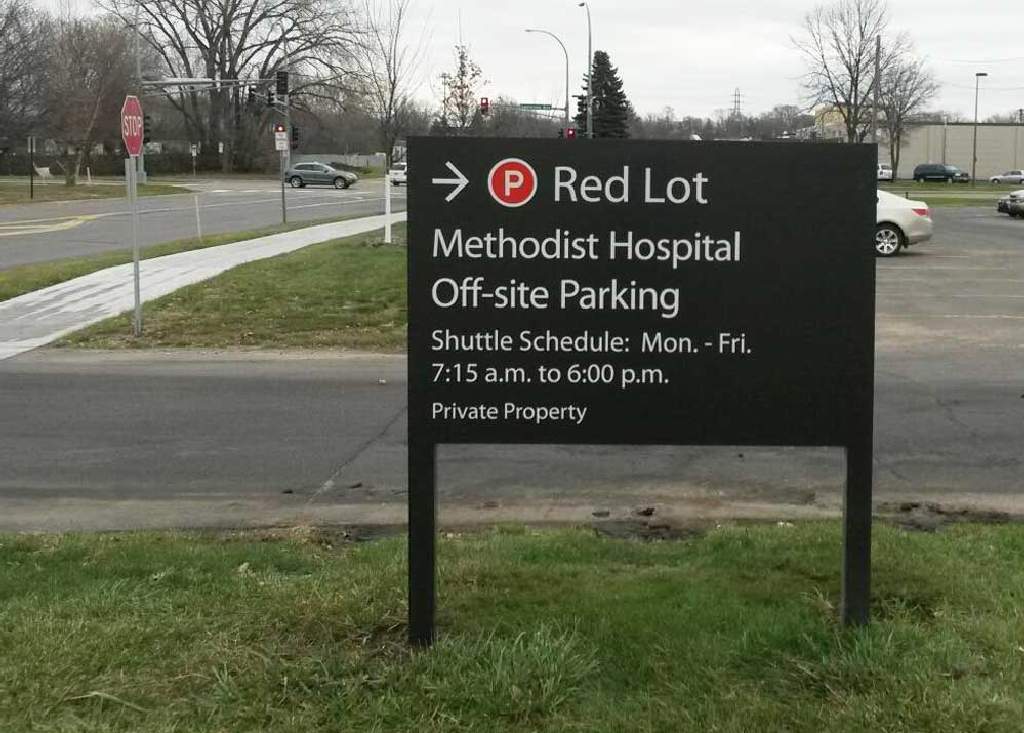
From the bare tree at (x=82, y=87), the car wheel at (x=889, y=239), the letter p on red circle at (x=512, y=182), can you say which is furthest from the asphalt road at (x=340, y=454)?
the bare tree at (x=82, y=87)

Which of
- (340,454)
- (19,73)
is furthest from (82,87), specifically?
(340,454)

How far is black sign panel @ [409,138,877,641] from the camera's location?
3.82 m

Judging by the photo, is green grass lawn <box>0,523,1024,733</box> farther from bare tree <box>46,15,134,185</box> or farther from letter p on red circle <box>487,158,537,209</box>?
bare tree <box>46,15,134,185</box>

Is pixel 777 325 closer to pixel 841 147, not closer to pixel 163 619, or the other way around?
pixel 841 147

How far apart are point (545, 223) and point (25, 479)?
15.8 feet

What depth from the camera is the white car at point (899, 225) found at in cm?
Answer: 2297

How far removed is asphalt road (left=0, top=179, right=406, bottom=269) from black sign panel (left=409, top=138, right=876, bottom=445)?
20.4 meters

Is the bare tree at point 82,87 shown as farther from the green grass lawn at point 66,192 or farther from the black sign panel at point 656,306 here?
the black sign panel at point 656,306

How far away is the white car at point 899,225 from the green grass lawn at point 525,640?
61.9ft

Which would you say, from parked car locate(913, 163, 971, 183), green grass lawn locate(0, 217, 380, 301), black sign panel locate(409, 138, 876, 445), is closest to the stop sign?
green grass lawn locate(0, 217, 380, 301)

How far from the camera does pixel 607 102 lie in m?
70.4

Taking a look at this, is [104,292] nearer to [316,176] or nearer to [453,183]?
[453,183]

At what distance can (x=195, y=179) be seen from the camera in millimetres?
75938

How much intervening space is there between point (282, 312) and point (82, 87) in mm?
55611
